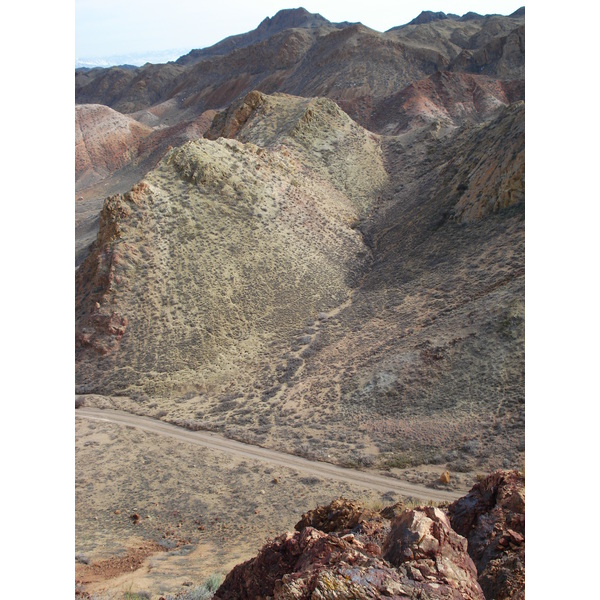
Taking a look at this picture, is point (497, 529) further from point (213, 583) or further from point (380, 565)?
point (213, 583)

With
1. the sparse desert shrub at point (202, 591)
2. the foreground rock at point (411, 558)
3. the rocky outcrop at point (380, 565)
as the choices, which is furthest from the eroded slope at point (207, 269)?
the rocky outcrop at point (380, 565)

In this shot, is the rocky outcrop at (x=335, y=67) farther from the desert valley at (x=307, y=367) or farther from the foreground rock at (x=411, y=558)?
the foreground rock at (x=411, y=558)

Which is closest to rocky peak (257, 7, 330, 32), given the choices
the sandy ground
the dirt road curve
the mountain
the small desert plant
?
the mountain

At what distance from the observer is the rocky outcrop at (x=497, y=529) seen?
271 inches

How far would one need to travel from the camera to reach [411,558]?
6.02 m

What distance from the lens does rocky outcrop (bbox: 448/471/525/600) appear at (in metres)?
6.89

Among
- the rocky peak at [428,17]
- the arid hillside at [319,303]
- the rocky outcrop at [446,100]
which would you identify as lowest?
the arid hillside at [319,303]

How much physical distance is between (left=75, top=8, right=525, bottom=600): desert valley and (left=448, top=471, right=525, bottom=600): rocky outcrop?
0.10ft

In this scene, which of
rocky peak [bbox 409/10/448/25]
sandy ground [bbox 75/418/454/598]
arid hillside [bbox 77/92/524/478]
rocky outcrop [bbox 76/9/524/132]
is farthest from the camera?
rocky peak [bbox 409/10/448/25]

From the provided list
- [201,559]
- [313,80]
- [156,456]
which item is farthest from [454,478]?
[313,80]

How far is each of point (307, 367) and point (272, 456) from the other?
18.8 ft

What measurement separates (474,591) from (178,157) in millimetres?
32815

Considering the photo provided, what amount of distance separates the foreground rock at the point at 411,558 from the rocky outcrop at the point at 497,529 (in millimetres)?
12

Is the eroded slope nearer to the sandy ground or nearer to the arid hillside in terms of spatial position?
the arid hillside
